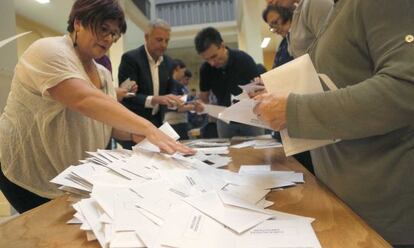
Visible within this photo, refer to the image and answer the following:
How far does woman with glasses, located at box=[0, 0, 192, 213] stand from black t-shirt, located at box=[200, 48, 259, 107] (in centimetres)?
157

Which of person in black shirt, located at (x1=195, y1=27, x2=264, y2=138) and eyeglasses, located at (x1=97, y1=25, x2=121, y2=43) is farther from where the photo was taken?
person in black shirt, located at (x1=195, y1=27, x2=264, y2=138)

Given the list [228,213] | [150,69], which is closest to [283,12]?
[150,69]

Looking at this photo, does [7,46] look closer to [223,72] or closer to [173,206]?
[223,72]

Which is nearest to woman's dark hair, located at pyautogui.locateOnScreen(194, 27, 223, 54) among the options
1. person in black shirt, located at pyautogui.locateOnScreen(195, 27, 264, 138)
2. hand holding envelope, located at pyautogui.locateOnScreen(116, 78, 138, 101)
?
person in black shirt, located at pyautogui.locateOnScreen(195, 27, 264, 138)

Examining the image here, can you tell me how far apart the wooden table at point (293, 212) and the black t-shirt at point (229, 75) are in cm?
183

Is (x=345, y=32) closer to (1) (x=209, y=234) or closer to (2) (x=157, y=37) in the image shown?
(1) (x=209, y=234)

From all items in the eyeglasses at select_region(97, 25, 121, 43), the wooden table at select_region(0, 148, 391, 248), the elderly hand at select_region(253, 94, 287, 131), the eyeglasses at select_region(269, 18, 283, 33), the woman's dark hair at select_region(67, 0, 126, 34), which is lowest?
the wooden table at select_region(0, 148, 391, 248)

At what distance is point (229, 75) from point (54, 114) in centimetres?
176

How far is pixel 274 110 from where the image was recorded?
A: 2.20 feet

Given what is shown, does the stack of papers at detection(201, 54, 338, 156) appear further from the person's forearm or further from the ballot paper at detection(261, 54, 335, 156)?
the person's forearm

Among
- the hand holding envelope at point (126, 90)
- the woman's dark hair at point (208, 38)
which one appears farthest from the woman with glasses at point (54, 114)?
the woman's dark hair at point (208, 38)

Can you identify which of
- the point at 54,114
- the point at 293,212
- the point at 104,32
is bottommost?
the point at 293,212

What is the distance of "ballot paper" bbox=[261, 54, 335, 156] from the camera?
2.26ft

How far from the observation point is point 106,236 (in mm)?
499
